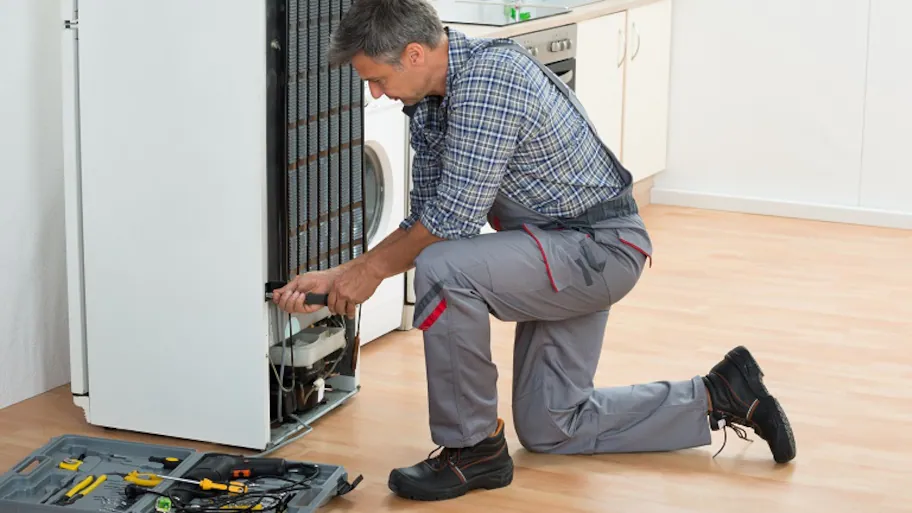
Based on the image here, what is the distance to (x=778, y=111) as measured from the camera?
529 cm

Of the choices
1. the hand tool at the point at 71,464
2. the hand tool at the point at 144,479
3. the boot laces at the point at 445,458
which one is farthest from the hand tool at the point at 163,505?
the boot laces at the point at 445,458

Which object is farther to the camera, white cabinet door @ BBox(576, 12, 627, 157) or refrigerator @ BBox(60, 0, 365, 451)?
white cabinet door @ BBox(576, 12, 627, 157)

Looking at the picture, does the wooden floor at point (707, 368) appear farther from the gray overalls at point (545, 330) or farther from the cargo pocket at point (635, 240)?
the cargo pocket at point (635, 240)

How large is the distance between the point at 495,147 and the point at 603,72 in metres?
2.41

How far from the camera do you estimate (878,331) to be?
386cm

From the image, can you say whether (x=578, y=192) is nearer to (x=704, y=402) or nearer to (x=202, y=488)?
(x=704, y=402)

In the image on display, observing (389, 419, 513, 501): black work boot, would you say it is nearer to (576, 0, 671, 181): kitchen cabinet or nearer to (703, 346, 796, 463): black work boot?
(703, 346, 796, 463): black work boot

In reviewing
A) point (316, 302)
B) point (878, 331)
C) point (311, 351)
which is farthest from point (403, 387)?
point (878, 331)

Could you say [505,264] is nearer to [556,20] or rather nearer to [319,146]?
[319,146]

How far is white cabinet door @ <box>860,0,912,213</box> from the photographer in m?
5.02

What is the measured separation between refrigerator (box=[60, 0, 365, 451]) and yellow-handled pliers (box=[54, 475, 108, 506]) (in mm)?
333

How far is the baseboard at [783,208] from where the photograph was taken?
512 cm

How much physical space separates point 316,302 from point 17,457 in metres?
0.77

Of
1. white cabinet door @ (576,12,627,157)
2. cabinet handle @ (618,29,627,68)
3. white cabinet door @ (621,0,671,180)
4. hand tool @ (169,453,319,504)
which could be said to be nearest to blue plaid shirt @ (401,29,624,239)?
hand tool @ (169,453,319,504)
